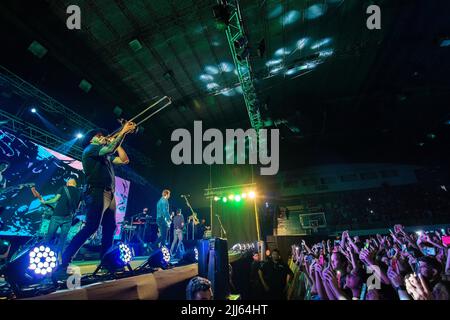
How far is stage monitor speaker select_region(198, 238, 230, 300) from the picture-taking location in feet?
8.88

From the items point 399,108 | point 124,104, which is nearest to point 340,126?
point 399,108

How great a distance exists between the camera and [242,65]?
6203mm

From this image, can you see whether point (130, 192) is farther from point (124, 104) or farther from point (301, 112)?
A: point (301, 112)

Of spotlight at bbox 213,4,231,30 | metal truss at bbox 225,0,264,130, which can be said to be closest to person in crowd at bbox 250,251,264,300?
metal truss at bbox 225,0,264,130

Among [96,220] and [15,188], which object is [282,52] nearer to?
[96,220]

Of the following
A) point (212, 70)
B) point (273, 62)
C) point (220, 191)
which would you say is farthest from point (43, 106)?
point (220, 191)

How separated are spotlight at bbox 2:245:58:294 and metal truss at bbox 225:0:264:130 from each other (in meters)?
5.26

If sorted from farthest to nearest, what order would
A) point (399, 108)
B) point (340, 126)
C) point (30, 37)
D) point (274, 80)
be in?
1. point (340, 126)
2. point (399, 108)
3. point (274, 80)
4. point (30, 37)

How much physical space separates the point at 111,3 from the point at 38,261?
5.18 metres

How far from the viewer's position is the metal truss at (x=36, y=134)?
4934mm

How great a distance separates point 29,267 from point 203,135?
27.3 feet

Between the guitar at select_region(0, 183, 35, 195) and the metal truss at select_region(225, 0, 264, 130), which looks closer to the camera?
the guitar at select_region(0, 183, 35, 195)

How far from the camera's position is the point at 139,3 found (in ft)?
15.8

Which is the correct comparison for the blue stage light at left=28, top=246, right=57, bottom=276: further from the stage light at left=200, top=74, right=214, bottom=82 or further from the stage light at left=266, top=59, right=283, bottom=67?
→ the stage light at left=266, top=59, right=283, bottom=67
